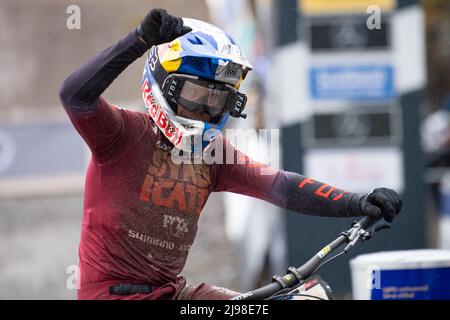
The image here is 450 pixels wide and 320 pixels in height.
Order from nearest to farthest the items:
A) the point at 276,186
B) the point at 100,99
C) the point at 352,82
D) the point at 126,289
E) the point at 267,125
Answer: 1. the point at 100,99
2. the point at 126,289
3. the point at 276,186
4. the point at 352,82
5. the point at 267,125

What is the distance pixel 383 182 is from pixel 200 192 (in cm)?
477

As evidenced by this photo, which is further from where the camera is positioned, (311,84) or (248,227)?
(248,227)

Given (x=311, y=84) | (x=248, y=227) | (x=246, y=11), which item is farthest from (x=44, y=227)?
(x=311, y=84)

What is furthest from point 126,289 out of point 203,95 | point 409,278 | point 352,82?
point 352,82

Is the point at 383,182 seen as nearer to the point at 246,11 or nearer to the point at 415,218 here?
the point at 415,218

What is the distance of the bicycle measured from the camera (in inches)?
159

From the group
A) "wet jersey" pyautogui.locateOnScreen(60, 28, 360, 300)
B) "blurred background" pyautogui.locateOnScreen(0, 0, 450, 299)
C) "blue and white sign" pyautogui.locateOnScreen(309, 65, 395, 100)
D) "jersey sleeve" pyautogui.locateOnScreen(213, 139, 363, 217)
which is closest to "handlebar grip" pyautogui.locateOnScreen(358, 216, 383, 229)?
"wet jersey" pyautogui.locateOnScreen(60, 28, 360, 300)

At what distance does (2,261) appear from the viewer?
39.4ft

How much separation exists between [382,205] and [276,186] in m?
0.67

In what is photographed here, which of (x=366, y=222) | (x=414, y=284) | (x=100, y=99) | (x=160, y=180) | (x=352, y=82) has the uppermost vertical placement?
(x=352, y=82)

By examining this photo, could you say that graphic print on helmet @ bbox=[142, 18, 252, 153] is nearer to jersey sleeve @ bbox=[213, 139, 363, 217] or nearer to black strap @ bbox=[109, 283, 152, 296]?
jersey sleeve @ bbox=[213, 139, 363, 217]

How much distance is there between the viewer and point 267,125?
9586mm

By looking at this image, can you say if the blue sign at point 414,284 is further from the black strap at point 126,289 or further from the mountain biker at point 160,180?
the black strap at point 126,289

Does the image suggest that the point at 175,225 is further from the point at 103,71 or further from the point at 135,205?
the point at 103,71
